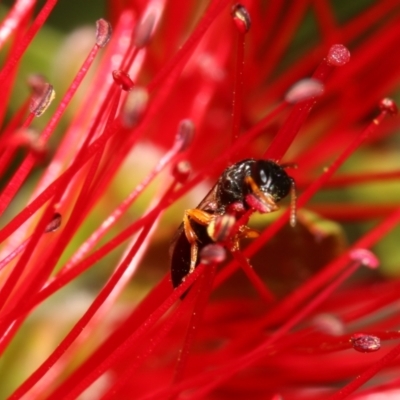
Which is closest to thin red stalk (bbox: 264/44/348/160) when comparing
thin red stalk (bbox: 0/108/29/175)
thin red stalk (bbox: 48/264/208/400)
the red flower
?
the red flower

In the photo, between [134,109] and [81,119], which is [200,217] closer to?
[134,109]

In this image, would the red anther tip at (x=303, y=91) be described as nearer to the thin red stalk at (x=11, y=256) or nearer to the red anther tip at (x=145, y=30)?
the red anther tip at (x=145, y=30)

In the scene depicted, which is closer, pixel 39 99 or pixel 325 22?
pixel 39 99

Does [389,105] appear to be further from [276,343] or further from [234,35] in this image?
[234,35]

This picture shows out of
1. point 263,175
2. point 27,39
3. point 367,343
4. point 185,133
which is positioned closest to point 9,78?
point 27,39

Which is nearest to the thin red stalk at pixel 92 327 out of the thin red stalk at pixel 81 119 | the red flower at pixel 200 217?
the red flower at pixel 200 217
